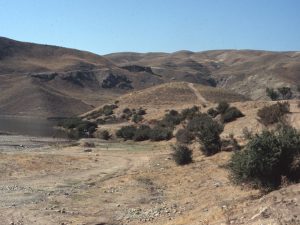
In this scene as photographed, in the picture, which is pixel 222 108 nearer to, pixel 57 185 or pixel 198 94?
pixel 57 185

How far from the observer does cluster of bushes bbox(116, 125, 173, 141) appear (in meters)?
51.7

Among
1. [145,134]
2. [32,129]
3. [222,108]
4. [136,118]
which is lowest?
[32,129]

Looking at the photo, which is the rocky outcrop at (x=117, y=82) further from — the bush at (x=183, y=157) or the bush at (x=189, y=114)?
the bush at (x=183, y=157)

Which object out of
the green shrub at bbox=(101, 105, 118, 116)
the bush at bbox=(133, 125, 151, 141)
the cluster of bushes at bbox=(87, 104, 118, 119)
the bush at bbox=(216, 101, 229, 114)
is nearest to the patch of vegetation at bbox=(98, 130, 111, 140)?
the bush at bbox=(133, 125, 151, 141)

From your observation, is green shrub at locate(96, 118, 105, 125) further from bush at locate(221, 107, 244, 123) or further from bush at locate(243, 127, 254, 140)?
bush at locate(243, 127, 254, 140)

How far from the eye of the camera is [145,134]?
55.5 meters

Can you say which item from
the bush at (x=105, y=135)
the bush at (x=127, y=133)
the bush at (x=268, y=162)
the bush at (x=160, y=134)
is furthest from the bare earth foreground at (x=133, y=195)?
the bush at (x=105, y=135)

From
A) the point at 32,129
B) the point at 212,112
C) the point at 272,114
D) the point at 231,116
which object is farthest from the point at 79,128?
the point at 272,114

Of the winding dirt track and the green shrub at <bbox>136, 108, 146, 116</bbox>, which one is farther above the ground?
the green shrub at <bbox>136, 108, 146, 116</bbox>

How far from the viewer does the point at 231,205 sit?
14375 mm

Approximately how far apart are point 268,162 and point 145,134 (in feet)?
128

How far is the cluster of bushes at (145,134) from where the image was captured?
5172 centimetres

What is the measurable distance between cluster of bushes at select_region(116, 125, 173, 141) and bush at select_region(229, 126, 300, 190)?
3325 cm

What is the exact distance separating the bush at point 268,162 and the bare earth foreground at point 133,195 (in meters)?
Answer: 0.50
